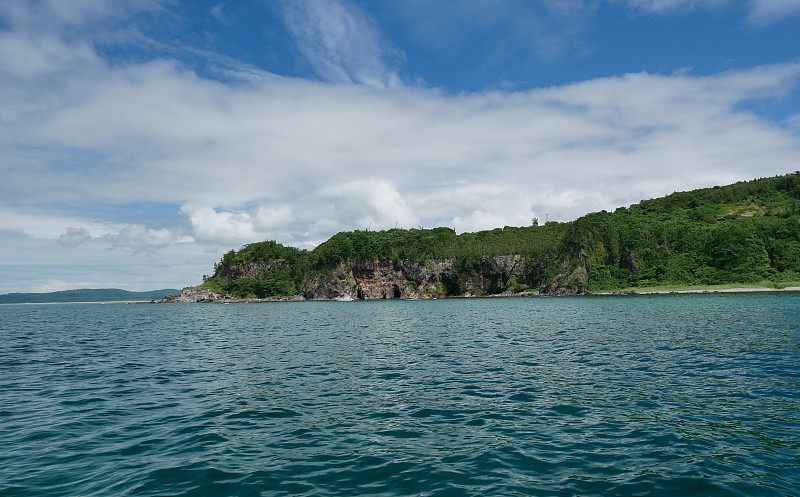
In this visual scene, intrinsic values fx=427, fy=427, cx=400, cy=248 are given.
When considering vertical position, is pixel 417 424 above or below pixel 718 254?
below

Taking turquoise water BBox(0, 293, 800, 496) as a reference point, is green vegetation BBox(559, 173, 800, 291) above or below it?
above

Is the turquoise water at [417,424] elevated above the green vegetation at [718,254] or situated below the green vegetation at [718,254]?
below

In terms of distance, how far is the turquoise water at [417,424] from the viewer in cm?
1053

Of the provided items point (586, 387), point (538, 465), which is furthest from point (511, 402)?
point (538, 465)

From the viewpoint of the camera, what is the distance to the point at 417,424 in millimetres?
15008

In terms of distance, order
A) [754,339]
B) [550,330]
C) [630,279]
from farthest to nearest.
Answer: [630,279] → [550,330] → [754,339]

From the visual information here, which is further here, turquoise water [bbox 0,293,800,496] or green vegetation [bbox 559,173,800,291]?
green vegetation [bbox 559,173,800,291]

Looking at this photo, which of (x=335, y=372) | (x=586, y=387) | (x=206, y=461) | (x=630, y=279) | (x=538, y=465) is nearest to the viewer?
(x=538, y=465)

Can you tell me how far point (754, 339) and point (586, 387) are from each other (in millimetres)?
21990

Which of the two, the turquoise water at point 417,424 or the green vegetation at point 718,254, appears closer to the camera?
the turquoise water at point 417,424

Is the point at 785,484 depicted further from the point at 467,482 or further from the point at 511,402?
the point at 511,402

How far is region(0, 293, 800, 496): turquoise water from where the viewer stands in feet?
34.6

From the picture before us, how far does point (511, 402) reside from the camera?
17.3 meters

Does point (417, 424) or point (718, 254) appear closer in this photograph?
point (417, 424)
